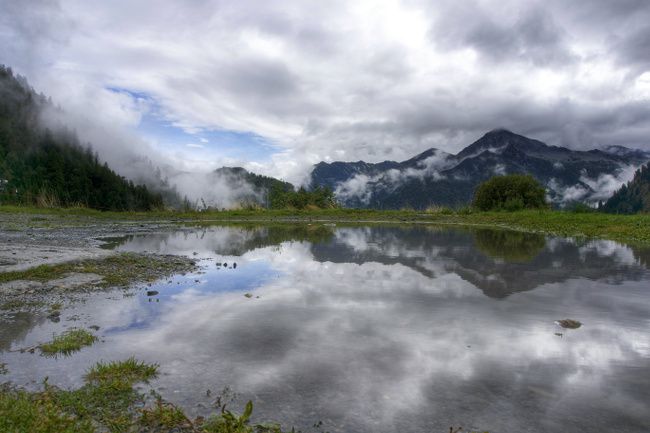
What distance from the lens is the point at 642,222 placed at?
28641 millimetres

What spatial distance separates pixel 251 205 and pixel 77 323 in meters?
47.0

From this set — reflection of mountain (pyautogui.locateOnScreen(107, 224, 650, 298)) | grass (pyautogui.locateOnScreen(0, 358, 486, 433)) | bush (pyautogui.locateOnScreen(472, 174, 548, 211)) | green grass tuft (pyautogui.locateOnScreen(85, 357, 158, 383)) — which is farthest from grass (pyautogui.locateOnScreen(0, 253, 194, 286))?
bush (pyautogui.locateOnScreen(472, 174, 548, 211))

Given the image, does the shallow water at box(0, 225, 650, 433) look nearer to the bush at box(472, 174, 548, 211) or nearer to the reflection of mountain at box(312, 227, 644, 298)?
the reflection of mountain at box(312, 227, 644, 298)

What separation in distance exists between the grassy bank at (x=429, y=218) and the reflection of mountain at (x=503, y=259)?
6680 mm

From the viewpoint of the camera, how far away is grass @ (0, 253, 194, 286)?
11000 millimetres

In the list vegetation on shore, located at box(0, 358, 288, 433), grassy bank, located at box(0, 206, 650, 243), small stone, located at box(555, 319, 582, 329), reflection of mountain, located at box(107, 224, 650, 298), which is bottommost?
vegetation on shore, located at box(0, 358, 288, 433)

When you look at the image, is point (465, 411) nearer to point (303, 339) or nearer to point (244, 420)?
point (244, 420)

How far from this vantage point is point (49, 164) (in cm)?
10981

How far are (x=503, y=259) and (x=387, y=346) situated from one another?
11016mm

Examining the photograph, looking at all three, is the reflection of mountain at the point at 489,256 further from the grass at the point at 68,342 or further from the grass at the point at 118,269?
the grass at the point at 68,342

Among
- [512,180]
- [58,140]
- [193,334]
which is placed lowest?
[193,334]

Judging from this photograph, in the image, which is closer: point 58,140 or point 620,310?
point 620,310

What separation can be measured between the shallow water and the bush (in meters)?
42.9

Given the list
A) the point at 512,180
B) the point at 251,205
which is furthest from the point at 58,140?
the point at 512,180
